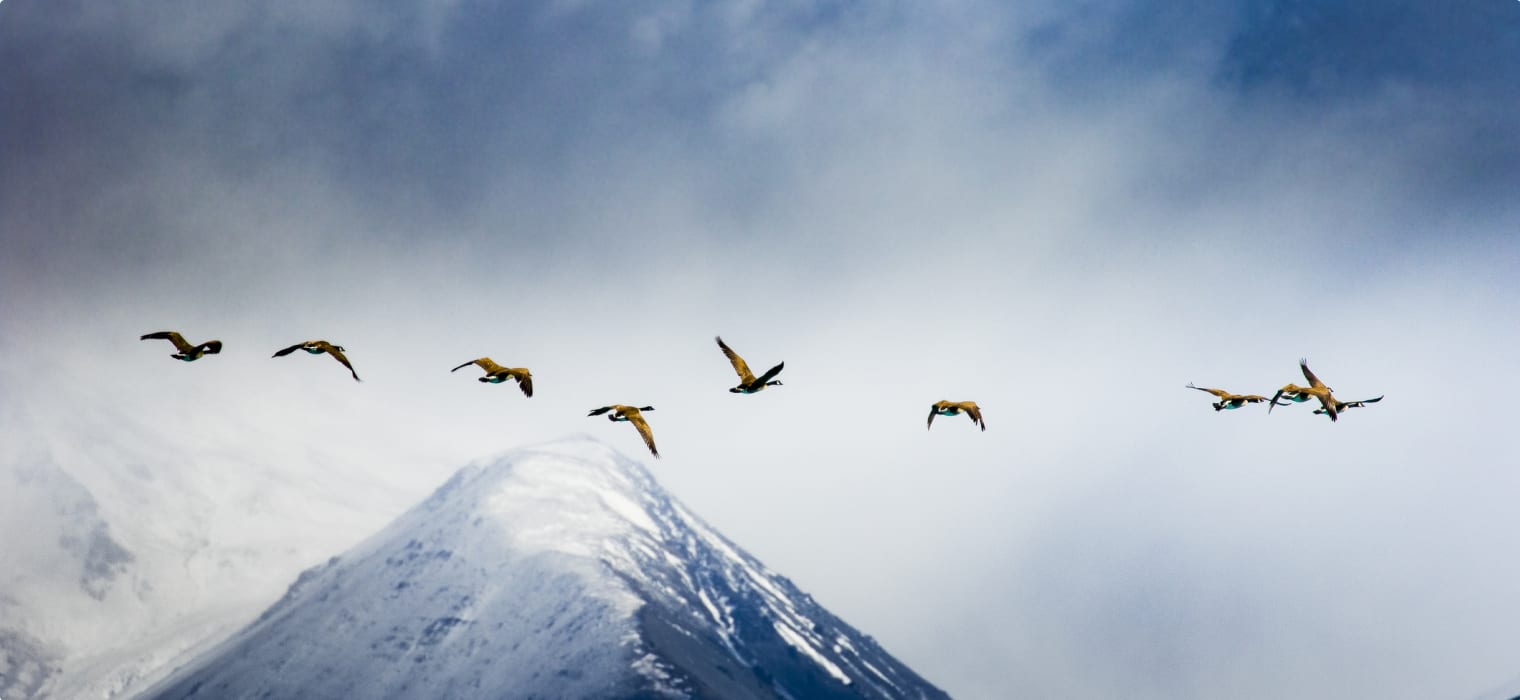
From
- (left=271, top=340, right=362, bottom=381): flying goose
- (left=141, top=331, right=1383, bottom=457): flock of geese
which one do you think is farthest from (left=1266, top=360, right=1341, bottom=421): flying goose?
(left=271, top=340, right=362, bottom=381): flying goose

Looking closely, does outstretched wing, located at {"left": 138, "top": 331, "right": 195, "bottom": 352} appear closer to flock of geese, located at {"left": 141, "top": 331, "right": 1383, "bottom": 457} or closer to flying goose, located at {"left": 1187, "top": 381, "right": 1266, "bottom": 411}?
flock of geese, located at {"left": 141, "top": 331, "right": 1383, "bottom": 457}

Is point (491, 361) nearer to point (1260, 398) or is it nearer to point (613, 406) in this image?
point (613, 406)

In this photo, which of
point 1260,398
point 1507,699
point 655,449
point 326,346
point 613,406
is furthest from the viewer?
point 1507,699

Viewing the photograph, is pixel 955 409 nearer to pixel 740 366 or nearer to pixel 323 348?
pixel 740 366

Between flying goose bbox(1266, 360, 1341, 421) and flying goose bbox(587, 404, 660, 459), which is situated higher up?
flying goose bbox(1266, 360, 1341, 421)

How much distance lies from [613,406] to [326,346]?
13522 millimetres

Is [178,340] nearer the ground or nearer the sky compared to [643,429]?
Result: nearer the sky

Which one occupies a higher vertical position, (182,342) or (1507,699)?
(1507,699)

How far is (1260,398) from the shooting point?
45281mm

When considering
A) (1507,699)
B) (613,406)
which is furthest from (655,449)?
(1507,699)

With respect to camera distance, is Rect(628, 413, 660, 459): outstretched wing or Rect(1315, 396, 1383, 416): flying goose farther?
Rect(1315, 396, 1383, 416): flying goose

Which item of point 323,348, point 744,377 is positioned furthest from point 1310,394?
point 323,348

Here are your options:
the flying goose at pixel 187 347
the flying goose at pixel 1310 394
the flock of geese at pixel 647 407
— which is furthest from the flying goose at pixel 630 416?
the flying goose at pixel 1310 394

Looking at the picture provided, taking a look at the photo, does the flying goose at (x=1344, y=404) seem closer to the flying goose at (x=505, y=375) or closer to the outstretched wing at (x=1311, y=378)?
the outstretched wing at (x=1311, y=378)
